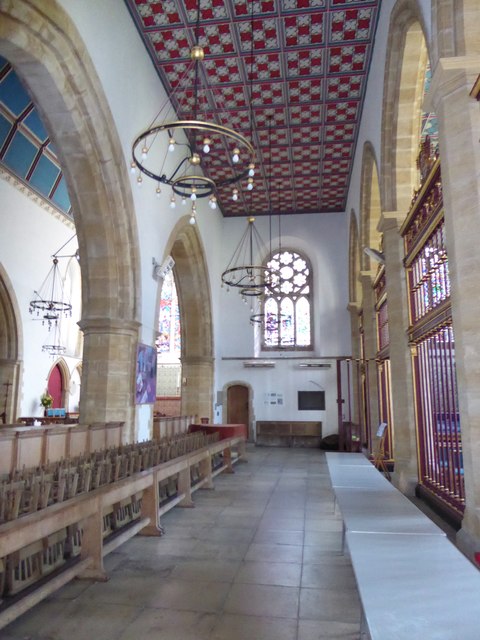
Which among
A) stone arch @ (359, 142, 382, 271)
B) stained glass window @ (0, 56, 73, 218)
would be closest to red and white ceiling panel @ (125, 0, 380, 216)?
stone arch @ (359, 142, 382, 271)

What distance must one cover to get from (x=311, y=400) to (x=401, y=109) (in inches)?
437

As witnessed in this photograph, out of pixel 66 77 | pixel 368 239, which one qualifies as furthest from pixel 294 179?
pixel 66 77

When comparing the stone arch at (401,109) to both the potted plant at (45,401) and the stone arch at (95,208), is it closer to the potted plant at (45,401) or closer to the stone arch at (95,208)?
the stone arch at (95,208)

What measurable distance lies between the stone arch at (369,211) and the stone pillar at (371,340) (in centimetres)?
41

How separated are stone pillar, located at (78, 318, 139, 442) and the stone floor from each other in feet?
10.7

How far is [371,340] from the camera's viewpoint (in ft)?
39.2

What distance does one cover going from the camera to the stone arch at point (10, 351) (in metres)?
14.3

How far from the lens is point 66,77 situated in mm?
7406

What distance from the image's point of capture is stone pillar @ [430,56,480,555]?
4.22m

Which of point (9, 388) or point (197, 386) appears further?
point (197, 386)

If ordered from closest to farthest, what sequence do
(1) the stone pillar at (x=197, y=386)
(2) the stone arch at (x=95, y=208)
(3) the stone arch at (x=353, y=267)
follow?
(2) the stone arch at (x=95, y=208)
(3) the stone arch at (x=353, y=267)
(1) the stone pillar at (x=197, y=386)

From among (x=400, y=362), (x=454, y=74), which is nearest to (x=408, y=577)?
(x=454, y=74)

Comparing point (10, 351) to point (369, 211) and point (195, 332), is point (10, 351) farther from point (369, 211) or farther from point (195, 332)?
point (369, 211)

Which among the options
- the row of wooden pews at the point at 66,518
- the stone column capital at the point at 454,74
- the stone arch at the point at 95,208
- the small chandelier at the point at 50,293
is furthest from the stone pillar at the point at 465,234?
the small chandelier at the point at 50,293
